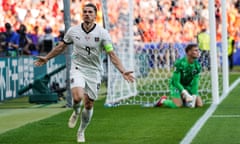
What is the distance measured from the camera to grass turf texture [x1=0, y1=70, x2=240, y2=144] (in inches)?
511

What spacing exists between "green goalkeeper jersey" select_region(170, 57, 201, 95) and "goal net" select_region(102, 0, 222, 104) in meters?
2.81

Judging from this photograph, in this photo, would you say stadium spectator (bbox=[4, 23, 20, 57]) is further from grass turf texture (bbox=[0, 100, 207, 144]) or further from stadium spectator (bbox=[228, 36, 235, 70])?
stadium spectator (bbox=[228, 36, 235, 70])

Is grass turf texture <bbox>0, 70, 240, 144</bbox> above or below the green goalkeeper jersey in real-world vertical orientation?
below

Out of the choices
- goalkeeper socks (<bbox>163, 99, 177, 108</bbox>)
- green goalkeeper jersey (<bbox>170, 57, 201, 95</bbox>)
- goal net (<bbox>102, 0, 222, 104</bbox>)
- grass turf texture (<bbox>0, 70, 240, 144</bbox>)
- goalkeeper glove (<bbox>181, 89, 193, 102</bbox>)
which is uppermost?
goal net (<bbox>102, 0, 222, 104</bbox>)

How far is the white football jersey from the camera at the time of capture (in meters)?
12.6

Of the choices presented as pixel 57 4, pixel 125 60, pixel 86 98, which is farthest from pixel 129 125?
pixel 57 4

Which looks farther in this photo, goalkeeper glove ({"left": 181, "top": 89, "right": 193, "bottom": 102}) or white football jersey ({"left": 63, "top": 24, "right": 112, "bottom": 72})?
goalkeeper glove ({"left": 181, "top": 89, "right": 193, "bottom": 102})

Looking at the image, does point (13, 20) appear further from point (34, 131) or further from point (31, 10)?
point (34, 131)

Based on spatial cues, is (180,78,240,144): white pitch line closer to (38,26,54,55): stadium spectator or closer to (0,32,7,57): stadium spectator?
(0,32,7,57): stadium spectator

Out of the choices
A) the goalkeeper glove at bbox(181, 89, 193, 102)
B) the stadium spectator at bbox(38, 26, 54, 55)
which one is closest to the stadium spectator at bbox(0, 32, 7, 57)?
the stadium spectator at bbox(38, 26, 54, 55)

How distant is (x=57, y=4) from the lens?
1501 inches

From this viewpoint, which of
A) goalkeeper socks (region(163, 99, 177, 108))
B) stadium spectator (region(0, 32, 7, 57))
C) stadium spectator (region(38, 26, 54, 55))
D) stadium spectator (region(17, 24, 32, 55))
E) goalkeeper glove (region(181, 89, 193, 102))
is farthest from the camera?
stadium spectator (region(38, 26, 54, 55))

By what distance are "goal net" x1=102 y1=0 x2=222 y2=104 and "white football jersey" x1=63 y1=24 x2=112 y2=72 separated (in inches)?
372

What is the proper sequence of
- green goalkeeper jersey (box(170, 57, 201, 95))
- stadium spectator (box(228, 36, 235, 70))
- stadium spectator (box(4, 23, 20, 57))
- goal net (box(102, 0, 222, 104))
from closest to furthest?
green goalkeeper jersey (box(170, 57, 201, 95)) → goal net (box(102, 0, 222, 104)) → stadium spectator (box(4, 23, 20, 57)) → stadium spectator (box(228, 36, 235, 70))
